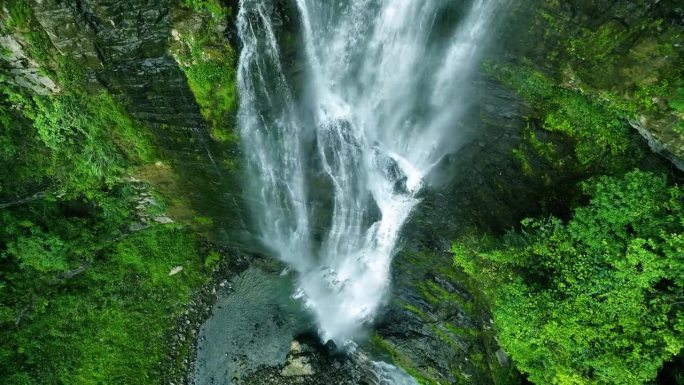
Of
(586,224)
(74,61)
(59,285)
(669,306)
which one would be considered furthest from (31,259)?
(669,306)

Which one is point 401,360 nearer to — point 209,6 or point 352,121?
point 352,121

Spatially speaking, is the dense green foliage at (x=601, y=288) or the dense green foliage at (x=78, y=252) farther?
the dense green foliage at (x=78, y=252)

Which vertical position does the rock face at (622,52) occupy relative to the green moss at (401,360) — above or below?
above

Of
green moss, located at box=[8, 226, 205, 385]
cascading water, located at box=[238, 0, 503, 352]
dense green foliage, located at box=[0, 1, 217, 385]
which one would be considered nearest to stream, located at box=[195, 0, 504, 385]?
cascading water, located at box=[238, 0, 503, 352]

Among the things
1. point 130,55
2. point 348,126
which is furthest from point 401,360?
point 130,55

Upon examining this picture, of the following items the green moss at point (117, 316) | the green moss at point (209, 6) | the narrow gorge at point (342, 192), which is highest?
the green moss at point (209, 6)

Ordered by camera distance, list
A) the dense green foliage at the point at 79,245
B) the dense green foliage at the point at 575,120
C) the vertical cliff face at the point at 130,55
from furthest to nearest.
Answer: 1. the dense green foliage at the point at 79,245
2. the vertical cliff face at the point at 130,55
3. the dense green foliage at the point at 575,120

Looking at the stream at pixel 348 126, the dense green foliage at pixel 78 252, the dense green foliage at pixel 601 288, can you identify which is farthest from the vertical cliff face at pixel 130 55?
the dense green foliage at pixel 601 288

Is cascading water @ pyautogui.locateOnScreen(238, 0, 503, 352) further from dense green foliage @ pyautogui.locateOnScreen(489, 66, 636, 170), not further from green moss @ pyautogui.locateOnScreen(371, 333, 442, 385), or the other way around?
dense green foliage @ pyautogui.locateOnScreen(489, 66, 636, 170)

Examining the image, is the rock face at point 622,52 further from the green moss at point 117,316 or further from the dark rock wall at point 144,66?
the green moss at point 117,316
